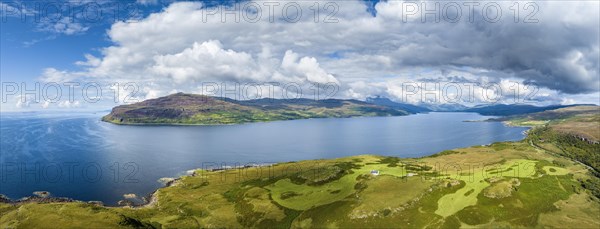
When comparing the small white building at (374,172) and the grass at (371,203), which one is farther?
the small white building at (374,172)

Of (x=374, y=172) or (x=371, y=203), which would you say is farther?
(x=374, y=172)

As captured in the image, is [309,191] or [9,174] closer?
[309,191]

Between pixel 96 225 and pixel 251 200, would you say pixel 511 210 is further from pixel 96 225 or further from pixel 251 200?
pixel 96 225

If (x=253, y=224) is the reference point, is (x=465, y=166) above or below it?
above

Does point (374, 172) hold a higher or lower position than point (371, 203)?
higher

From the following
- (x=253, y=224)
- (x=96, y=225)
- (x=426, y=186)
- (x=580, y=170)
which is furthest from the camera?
(x=580, y=170)

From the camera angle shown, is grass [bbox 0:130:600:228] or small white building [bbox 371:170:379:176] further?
small white building [bbox 371:170:379:176]

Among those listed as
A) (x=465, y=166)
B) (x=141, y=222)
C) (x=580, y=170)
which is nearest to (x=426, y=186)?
(x=465, y=166)

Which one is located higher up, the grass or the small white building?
the small white building

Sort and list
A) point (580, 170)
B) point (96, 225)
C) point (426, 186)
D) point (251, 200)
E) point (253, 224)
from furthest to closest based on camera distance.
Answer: point (580, 170) < point (251, 200) < point (426, 186) < point (253, 224) < point (96, 225)

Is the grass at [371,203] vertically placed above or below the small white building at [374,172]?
below
